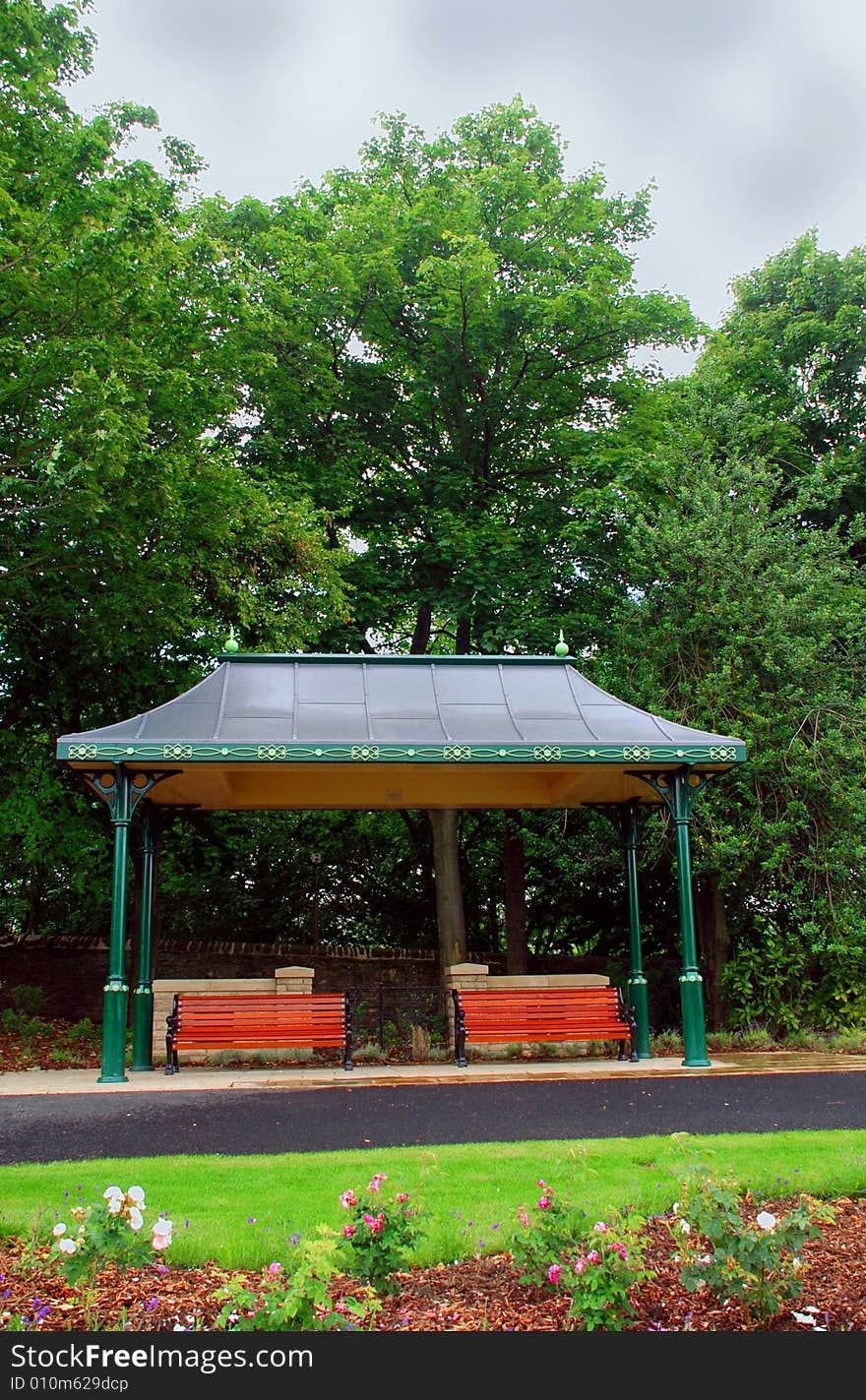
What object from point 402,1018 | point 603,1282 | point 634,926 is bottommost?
point 402,1018

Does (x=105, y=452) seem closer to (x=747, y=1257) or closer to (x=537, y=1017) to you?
(x=537, y=1017)

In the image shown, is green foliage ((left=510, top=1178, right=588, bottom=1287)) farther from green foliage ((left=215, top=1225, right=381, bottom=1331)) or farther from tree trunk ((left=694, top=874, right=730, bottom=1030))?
tree trunk ((left=694, top=874, right=730, bottom=1030))

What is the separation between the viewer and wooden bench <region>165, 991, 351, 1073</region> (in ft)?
36.5

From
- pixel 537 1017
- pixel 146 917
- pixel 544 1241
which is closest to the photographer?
pixel 544 1241

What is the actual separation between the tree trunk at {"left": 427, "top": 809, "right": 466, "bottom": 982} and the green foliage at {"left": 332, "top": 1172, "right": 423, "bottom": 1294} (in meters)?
13.0

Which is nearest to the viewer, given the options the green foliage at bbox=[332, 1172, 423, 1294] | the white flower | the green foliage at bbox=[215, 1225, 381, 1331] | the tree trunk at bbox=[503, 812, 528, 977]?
the green foliage at bbox=[215, 1225, 381, 1331]

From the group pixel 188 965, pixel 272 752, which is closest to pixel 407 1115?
pixel 272 752

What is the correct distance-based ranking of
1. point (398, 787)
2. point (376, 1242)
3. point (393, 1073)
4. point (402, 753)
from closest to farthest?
point (376, 1242) → point (393, 1073) → point (402, 753) → point (398, 787)

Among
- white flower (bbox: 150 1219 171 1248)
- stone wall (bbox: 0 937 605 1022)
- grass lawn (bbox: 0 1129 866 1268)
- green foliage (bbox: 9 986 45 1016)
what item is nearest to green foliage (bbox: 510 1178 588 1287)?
grass lawn (bbox: 0 1129 866 1268)

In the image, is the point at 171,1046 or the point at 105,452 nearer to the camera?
the point at 171,1046

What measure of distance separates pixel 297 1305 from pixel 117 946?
8057mm

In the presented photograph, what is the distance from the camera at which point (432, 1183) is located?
5.62 metres

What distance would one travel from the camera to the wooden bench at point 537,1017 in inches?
457

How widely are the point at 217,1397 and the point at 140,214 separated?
38.4 feet
